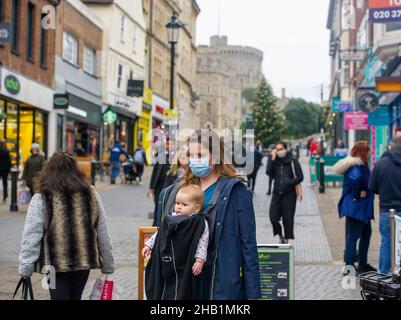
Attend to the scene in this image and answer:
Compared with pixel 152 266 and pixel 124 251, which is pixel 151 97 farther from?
pixel 152 266

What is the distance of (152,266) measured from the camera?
4867mm

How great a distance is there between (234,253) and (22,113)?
81.6 ft

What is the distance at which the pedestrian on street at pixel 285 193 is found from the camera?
39.0ft

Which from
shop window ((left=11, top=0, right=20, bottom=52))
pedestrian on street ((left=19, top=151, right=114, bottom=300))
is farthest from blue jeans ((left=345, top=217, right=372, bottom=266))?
shop window ((left=11, top=0, right=20, bottom=52))

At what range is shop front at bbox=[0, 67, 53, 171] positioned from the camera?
25.8m

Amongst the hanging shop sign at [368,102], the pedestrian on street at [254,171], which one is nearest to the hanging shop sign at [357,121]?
the hanging shop sign at [368,102]

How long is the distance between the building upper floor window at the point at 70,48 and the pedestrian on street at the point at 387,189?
25935 mm

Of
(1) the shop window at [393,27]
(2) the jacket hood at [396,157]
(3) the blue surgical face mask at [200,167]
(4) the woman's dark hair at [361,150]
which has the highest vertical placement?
(1) the shop window at [393,27]

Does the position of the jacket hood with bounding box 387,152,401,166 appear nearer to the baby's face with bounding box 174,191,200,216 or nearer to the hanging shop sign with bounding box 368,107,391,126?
the baby's face with bounding box 174,191,200,216

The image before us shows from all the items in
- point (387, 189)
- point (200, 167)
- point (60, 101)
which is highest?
point (60, 101)

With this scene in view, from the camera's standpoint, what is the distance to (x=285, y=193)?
39.1 ft

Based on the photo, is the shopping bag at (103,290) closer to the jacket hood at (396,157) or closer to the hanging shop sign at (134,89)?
the jacket hood at (396,157)

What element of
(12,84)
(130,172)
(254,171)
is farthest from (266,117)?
(254,171)

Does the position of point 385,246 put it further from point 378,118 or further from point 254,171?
point 378,118
